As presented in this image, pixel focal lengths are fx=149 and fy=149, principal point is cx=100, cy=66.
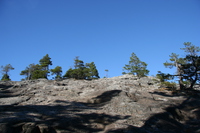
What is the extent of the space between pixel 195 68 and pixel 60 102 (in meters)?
19.2

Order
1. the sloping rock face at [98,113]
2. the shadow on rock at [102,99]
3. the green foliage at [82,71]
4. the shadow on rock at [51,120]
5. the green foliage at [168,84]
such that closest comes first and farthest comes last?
the shadow on rock at [51,120] < the sloping rock face at [98,113] < the shadow on rock at [102,99] < the green foliage at [168,84] < the green foliage at [82,71]

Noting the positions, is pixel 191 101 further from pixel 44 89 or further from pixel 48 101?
pixel 44 89

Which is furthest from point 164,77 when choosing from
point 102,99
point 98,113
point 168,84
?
point 98,113

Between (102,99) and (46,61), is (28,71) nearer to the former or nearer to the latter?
(46,61)

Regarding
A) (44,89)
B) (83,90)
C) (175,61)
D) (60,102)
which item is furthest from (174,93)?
(44,89)

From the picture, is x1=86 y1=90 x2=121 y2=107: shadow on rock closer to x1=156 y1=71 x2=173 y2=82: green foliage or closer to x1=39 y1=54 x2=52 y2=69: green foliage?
x1=156 y1=71 x2=173 y2=82: green foliage

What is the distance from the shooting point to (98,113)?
1262 cm

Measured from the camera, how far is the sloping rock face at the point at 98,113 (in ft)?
32.1

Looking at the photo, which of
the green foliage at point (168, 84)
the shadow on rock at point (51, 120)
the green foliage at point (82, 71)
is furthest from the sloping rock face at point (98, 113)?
the green foliage at point (82, 71)

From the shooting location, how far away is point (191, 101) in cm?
1708

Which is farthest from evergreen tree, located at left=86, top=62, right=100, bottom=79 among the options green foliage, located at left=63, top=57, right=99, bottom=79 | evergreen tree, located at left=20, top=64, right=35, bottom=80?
evergreen tree, located at left=20, top=64, right=35, bottom=80

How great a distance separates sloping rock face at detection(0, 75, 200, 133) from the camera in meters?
Answer: 9.80

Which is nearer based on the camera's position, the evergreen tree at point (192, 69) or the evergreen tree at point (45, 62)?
the evergreen tree at point (192, 69)

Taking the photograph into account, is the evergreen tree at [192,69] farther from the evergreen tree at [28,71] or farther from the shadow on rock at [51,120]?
the evergreen tree at [28,71]
